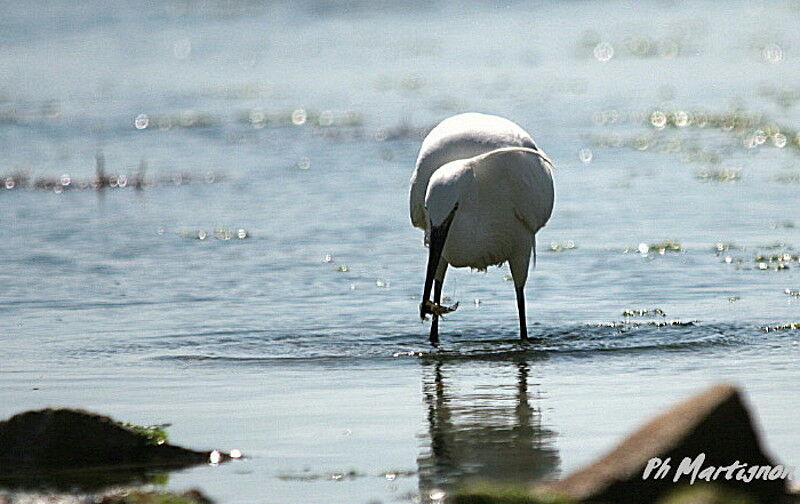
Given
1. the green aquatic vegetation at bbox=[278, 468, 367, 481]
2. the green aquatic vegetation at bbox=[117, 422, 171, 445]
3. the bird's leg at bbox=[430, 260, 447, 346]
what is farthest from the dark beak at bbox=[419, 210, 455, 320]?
the green aquatic vegetation at bbox=[278, 468, 367, 481]

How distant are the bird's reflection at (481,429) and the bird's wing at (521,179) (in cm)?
101

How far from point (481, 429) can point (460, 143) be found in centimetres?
264

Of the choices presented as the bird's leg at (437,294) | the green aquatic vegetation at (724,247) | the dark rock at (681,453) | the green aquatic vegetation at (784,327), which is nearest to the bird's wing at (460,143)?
the bird's leg at (437,294)

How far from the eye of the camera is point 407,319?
960cm

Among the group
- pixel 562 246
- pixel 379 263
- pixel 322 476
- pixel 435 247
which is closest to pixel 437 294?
pixel 435 247

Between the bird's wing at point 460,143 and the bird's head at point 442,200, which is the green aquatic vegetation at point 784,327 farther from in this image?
the bird's head at point 442,200

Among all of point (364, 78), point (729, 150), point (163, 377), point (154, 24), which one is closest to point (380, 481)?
point (163, 377)

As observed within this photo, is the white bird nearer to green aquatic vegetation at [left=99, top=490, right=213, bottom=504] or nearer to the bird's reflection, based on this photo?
the bird's reflection

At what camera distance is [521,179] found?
8812 mm

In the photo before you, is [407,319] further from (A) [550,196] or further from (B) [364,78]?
(B) [364,78]

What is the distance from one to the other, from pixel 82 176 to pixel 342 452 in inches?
427

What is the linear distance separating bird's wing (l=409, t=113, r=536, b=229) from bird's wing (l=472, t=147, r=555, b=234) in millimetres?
137

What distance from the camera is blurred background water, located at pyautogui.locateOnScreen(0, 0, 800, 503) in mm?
6867

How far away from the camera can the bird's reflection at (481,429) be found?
237 inches
